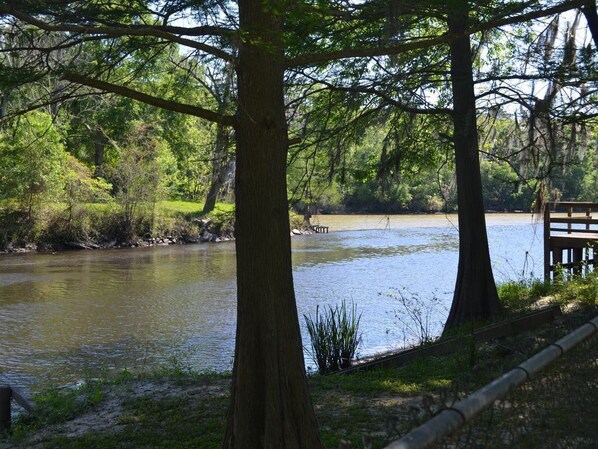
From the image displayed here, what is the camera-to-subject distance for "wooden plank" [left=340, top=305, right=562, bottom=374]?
357 inches

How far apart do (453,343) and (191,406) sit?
3707 millimetres

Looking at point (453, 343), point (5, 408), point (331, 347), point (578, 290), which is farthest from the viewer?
point (578, 290)

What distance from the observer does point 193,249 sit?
3909 centimetres

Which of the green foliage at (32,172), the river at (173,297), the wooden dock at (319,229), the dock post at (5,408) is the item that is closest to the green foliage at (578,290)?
the river at (173,297)

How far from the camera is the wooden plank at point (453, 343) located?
9.08 meters

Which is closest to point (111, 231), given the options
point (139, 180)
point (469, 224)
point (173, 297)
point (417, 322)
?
point (139, 180)

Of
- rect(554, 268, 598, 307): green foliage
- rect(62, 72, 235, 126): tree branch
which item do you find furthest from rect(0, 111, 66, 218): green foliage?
rect(62, 72, 235, 126): tree branch

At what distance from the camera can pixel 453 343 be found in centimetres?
951

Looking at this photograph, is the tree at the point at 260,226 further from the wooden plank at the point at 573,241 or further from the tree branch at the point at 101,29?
the wooden plank at the point at 573,241

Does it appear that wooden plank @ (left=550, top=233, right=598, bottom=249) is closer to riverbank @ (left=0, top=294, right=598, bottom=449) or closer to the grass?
riverbank @ (left=0, top=294, right=598, bottom=449)

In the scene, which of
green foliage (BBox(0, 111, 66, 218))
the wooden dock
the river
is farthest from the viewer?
the wooden dock

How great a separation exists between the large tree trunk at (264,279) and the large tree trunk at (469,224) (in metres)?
7.44

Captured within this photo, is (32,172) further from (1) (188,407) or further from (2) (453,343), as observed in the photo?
(1) (188,407)

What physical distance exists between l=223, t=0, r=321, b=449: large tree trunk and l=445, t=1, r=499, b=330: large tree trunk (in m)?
7.44
